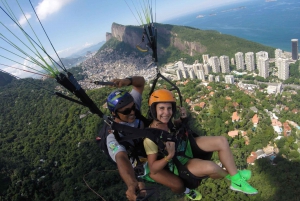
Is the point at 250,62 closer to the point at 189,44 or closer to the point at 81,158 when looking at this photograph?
the point at 189,44

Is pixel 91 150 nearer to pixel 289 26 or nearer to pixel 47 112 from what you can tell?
pixel 47 112

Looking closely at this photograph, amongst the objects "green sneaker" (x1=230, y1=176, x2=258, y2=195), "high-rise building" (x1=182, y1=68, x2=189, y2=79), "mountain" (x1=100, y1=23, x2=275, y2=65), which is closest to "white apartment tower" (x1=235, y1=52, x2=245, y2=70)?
"mountain" (x1=100, y1=23, x2=275, y2=65)

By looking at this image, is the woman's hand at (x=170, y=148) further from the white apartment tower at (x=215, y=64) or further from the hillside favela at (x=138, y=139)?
the white apartment tower at (x=215, y=64)

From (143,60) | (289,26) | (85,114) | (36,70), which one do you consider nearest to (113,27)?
(143,60)

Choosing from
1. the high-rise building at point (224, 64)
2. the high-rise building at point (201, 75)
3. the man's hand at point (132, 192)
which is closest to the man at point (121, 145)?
the man's hand at point (132, 192)

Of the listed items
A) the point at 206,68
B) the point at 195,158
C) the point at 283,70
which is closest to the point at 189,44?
the point at 206,68

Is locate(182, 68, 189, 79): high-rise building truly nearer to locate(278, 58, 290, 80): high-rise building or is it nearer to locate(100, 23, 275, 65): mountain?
locate(278, 58, 290, 80): high-rise building
